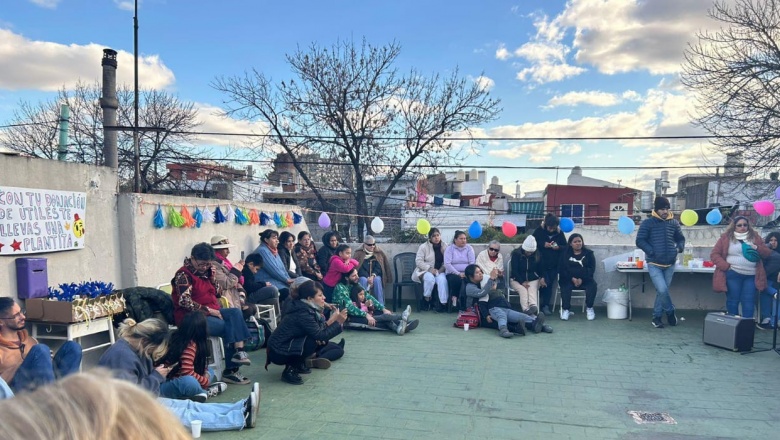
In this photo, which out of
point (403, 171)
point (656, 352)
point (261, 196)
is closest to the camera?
point (656, 352)

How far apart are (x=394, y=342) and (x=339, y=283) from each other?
1.38 metres

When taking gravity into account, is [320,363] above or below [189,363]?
below

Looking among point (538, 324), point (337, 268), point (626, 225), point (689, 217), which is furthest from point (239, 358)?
point (689, 217)

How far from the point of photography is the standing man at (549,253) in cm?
814

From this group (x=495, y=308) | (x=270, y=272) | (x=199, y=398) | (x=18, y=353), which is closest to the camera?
(x=18, y=353)

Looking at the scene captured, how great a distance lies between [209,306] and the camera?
5230 mm

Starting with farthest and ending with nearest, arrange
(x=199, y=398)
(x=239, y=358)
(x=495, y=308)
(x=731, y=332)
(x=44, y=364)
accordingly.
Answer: (x=495, y=308), (x=731, y=332), (x=239, y=358), (x=199, y=398), (x=44, y=364)

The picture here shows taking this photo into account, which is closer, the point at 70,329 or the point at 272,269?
the point at 70,329

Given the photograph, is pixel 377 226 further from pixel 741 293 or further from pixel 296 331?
pixel 741 293

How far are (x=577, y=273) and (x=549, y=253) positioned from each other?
21.2 inches

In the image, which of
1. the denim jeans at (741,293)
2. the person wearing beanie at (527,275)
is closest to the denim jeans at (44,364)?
the person wearing beanie at (527,275)

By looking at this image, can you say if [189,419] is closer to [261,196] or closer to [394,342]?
[394,342]

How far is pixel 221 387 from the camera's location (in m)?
4.67

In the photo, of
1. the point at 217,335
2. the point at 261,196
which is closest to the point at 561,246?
the point at 217,335
